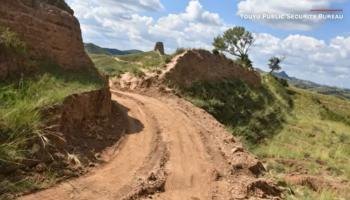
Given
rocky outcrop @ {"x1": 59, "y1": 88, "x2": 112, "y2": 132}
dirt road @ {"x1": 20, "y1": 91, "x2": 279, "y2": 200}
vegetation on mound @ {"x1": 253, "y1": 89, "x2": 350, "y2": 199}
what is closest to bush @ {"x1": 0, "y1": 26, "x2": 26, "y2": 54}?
rocky outcrop @ {"x1": 59, "y1": 88, "x2": 112, "y2": 132}

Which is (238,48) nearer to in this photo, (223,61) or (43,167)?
(223,61)

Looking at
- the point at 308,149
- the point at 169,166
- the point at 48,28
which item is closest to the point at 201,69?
the point at 308,149

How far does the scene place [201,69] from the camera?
2709cm

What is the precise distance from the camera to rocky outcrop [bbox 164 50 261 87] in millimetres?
24906

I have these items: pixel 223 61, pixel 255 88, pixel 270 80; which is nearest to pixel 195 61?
pixel 223 61

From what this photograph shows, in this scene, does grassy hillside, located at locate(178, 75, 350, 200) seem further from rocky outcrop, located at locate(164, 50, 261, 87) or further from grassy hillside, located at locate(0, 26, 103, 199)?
grassy hillside, located at locate(0, 26, 103, 199)

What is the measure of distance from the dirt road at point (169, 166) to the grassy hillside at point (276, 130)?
11.2ft

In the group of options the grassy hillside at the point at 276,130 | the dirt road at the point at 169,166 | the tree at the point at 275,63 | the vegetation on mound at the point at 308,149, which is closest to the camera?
the dirt road at the point at 169,166

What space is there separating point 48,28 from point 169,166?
632 cm

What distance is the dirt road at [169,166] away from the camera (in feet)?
33.8

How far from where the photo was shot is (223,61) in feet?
98.0

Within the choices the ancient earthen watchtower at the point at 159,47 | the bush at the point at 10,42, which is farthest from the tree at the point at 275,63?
the bush at the point at 10,42

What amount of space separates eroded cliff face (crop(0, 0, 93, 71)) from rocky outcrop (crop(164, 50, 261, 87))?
8513 millimetres

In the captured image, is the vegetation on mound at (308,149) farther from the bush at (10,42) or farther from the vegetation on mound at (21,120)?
the bush at (10,42)
